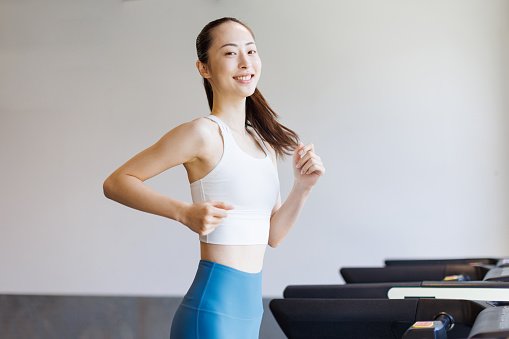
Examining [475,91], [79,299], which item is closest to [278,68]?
[475,91]

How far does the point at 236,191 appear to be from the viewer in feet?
4.44

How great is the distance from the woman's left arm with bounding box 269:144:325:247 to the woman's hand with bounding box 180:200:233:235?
14.8 inches

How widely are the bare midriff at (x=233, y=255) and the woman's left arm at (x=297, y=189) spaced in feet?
0.66

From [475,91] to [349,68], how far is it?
31.2 inches

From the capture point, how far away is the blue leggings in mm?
1312

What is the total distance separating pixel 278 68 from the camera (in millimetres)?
3980

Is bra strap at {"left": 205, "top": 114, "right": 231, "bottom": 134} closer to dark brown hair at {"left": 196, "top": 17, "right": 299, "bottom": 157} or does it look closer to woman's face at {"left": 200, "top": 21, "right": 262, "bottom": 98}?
woman's face at {"left": 200, "top": 21, "right": 262, "bottom": 98}

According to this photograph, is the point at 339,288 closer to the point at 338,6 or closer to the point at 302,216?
the point at 302,216

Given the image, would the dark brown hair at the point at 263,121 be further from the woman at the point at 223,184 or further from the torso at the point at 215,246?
the torso at the point at 215,246

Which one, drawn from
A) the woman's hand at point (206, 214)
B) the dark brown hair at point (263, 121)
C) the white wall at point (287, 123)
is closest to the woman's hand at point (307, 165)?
the dark brown hair at point (263, 121)

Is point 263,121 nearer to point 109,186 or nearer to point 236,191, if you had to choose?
point 236,191

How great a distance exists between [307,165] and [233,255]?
294 mm

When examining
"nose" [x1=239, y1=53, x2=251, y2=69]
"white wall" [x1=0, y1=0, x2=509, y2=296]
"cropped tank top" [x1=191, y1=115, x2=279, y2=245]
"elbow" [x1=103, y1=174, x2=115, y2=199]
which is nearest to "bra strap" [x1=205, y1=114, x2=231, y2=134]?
"cropped tank top" [x1=191, y1=115, x2=279, y2=245]

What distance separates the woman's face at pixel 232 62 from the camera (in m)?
1.43
